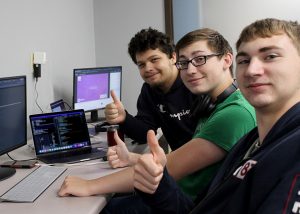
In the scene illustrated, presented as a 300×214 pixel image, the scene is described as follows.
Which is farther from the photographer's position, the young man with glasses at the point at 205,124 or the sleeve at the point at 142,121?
the sleeve at the point at 142,121

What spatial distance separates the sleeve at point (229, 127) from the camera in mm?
1243

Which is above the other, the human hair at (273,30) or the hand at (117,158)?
the human hair at (273,30)

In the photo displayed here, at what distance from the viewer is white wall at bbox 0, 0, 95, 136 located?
2.09m

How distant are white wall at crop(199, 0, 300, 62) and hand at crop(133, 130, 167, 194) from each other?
106 inches

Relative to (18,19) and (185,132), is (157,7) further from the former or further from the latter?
(185,132)

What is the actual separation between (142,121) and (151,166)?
1.23 metres

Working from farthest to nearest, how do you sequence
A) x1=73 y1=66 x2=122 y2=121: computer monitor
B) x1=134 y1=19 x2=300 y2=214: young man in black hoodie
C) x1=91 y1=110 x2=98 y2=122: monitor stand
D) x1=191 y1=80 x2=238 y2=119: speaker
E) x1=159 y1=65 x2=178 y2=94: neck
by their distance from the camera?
x1=91 y1=110 x2=98 y2=122: monitor stand
x1=73 y1=66 x2=122 y2=121: computer monitor
x1=159 y1=65 x2=178 y2=94: neck
x1=191 y1=80 x2=238 y2=119: speaker
x1=134 y1=19 x2=300 y2=214: young man in black hoodie

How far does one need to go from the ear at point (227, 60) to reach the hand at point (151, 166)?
630 mm

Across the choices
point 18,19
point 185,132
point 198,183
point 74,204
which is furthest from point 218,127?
point 18,19

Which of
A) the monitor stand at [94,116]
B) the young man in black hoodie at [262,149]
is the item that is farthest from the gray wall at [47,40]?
the young man in black hoodie at [262,149]

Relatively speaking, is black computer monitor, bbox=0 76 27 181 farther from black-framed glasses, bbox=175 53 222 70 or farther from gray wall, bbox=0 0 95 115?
black-framed glasses, bbox=175 53 222 70

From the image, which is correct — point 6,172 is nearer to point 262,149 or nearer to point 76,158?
point 76,158

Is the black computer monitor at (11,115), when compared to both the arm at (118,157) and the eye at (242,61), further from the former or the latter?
the eye at (242,61)

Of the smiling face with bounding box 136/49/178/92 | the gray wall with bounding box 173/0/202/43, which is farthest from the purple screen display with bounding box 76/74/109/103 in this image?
the gray wall with bounding box 173/0/202/43
